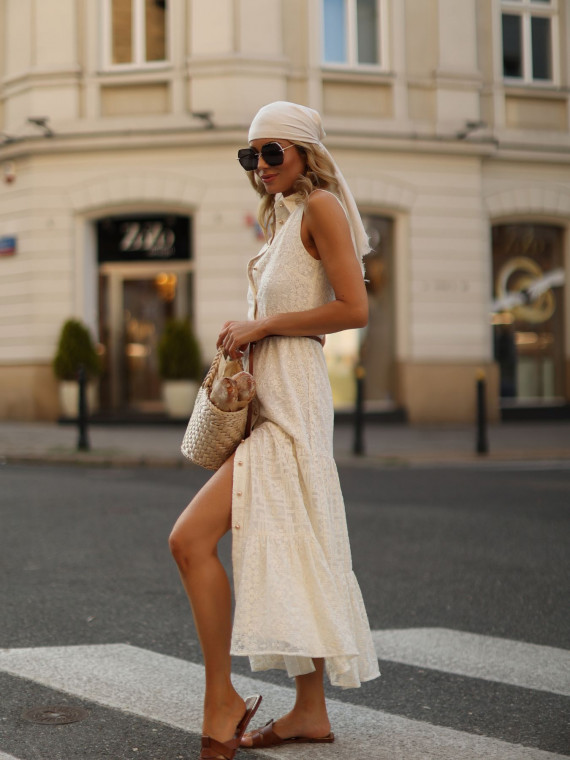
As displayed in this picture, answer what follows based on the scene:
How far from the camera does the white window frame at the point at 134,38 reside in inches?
768

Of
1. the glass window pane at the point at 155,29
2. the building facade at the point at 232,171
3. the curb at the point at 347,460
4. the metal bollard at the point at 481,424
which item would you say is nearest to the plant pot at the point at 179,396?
the building facade at the point at 232,171

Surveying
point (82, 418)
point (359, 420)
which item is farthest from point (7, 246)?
point (359, 420)

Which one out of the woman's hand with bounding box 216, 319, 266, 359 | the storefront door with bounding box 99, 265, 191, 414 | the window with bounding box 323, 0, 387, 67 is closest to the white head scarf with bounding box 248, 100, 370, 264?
the woman's hand with bounding box 216, 319, 266, 359

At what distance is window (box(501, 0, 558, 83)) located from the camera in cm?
2112

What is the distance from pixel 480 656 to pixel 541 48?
61.2 ft

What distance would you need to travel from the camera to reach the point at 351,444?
625 inches

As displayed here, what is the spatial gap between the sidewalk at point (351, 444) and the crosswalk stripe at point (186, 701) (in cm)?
879

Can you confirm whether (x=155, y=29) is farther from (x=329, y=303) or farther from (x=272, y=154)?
(x=329, y=303)

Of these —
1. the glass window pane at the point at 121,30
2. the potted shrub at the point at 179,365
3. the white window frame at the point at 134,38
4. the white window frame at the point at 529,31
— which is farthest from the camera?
the white window frame at the point at 529,31

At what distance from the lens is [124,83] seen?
63.7 feet

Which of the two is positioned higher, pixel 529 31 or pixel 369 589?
pixel 529 31

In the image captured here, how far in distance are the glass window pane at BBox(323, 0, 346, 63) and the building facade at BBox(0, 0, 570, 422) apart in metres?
0.03

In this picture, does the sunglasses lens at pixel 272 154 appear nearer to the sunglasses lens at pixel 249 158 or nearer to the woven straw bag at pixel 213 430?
the sunglasses lens at pixel 249 158

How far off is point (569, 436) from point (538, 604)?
38.8 ft
